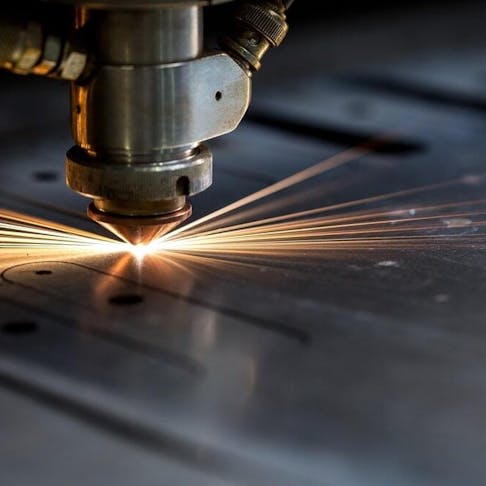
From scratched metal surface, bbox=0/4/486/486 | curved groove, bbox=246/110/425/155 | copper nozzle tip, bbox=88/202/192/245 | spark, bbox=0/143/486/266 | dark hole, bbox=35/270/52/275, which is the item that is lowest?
scratched metal surface, bbox=0/4/486/486

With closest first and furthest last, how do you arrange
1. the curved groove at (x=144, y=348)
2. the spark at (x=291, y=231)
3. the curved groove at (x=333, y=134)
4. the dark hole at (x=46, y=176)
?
1. the curved groove at (x=144, y=348)
2. the spark at (x=291, y=231)
3. the dark hole at (x=46, y=176)
4. the curved groove at (x=333, y=134)

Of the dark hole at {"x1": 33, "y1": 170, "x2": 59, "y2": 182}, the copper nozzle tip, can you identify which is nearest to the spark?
the copper nozzle tip

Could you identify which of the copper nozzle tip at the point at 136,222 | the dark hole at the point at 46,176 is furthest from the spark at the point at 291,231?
the dark hole at the point at 46,176

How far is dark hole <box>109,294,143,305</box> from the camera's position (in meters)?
1.22

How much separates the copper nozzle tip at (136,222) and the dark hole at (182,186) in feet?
0.15

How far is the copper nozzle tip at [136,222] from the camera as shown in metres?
1.26

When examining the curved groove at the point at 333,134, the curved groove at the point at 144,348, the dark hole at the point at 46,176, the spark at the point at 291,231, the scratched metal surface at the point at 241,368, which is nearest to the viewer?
the scratched metal surface at the point at 241,368

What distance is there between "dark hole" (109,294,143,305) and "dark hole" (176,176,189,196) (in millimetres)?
123

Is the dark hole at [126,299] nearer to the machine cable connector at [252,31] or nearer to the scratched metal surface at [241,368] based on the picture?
the scratched metal surface at [241,368]

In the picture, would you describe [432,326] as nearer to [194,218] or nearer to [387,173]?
[194,218]

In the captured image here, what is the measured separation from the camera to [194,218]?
151 centimetres

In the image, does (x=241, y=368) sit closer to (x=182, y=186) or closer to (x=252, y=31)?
(x=182, y=186)

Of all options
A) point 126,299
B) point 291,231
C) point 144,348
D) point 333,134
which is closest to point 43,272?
point 126,299

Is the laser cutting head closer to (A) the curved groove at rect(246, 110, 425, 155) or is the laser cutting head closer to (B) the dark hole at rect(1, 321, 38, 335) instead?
(B) the dark hole at rect(1, 321, 38, 335)
